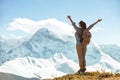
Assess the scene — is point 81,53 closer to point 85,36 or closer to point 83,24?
point 85,36

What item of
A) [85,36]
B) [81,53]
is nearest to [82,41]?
[85,36]

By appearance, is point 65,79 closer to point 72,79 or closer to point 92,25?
point 72,79

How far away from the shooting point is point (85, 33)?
581 inches

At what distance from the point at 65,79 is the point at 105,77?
132cm

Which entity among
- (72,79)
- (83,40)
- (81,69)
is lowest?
(72,79)

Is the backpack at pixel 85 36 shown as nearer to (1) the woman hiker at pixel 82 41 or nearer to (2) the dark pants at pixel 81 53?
(1) the woman hiker at pixel 82 41

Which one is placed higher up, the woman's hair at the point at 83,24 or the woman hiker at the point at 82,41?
the woman's hair at the point at 83,24

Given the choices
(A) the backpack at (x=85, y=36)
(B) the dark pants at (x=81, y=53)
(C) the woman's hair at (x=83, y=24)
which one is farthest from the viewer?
(C) the woman's hair at (x=83, y=24)

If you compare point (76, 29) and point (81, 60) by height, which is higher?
point (76, 29)

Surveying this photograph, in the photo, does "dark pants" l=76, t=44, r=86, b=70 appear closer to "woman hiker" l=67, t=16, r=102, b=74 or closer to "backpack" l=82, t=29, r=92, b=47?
"woman hiker" l=67, t=16, r=102, b=74

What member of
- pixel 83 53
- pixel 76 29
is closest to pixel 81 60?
pixel 83 53

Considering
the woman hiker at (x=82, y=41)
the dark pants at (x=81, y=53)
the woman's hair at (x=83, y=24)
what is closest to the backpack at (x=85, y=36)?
the woman hiker at (x=82, y=41)

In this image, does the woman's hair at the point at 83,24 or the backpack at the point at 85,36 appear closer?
the backpack at the point at 85,36

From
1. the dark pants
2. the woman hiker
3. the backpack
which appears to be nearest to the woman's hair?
the woman hiker
